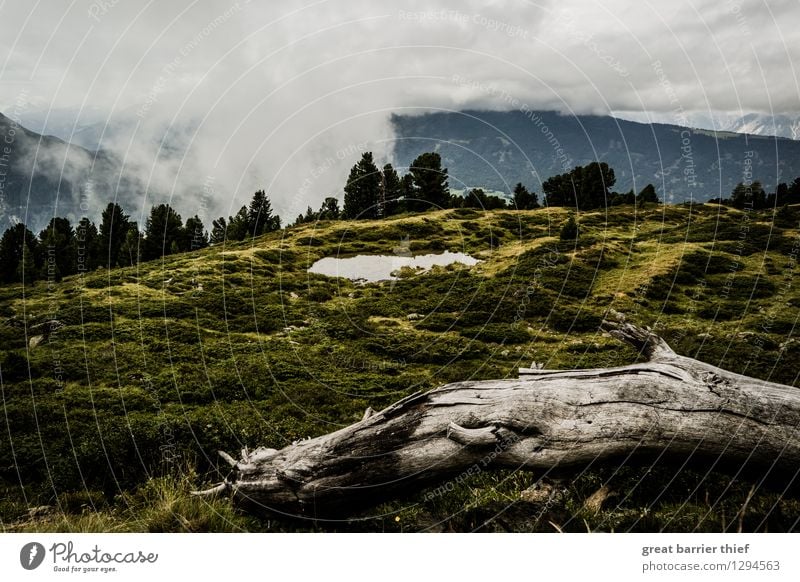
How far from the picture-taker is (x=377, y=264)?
3659 cm

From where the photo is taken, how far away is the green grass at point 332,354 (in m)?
7.61

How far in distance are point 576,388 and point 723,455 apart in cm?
240

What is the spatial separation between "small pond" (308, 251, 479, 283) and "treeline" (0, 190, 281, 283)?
11847 millimetres

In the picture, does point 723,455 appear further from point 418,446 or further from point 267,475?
point 267,475

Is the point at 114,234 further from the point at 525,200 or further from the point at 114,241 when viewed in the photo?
the point at 525,200

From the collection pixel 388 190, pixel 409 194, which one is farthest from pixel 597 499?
pixel 409 194

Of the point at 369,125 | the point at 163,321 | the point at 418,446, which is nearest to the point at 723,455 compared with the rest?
the point at 418,446

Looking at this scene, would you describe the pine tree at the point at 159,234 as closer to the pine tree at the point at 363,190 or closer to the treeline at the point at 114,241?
the treeline at the point at 114,241

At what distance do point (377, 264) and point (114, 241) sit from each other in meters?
36.1

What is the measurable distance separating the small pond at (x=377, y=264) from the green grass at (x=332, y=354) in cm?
168

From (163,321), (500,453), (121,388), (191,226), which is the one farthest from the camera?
(191,226)

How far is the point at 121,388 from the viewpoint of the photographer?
15.1 metres

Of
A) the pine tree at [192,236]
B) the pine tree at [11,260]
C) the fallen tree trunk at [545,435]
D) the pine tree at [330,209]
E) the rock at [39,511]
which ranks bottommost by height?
the rock at [39,511]

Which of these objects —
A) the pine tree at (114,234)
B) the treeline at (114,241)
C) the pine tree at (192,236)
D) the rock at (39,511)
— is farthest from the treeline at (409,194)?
the rock at (39,511)
